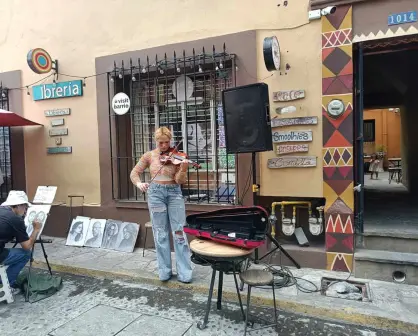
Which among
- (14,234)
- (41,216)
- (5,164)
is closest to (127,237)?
(41,216)

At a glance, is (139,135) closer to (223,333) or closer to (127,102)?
(127,102)

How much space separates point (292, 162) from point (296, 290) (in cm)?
160

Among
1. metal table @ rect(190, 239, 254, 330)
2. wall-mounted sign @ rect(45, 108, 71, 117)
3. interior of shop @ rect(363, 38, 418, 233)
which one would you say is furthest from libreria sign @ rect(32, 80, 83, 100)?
interior of shop @ rect(363, 38, 418, 233)

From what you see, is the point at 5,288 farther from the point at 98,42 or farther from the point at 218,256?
the point at 98,42

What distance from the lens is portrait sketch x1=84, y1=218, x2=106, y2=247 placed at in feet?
19.1

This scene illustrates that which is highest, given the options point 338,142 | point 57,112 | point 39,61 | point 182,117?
point 39,61

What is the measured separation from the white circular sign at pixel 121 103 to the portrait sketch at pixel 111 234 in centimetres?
183

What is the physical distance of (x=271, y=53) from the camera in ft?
13.7

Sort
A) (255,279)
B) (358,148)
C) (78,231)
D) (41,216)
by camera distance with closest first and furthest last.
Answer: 1. (255,279)
2. (358,148)
3. (41,216)
4. (78,231)

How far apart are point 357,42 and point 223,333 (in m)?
3.65

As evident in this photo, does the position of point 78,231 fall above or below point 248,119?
below

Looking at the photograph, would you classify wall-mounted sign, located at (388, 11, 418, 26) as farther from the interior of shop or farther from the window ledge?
the window ledge

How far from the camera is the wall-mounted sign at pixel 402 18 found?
400cm

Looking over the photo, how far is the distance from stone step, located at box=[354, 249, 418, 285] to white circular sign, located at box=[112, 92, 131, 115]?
3988mm
